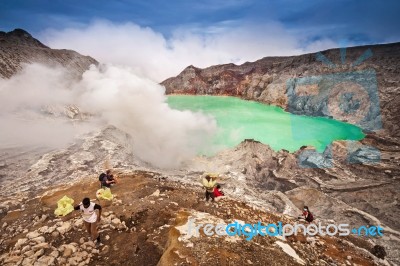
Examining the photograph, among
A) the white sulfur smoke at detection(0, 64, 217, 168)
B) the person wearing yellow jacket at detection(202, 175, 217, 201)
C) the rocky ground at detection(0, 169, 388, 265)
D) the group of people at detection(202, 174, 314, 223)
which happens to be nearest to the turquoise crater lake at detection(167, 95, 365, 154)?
the white sulfur smoke at detection(0, 64, 217, 168)

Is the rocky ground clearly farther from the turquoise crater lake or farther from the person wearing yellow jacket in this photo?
the turquoise crater lake

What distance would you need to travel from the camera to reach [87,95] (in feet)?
96.9

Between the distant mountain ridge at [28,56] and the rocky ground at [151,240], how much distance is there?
2983cm

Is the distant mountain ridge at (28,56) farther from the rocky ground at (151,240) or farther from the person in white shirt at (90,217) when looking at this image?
the person in white shirt at (90,217)

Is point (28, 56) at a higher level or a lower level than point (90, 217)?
higher

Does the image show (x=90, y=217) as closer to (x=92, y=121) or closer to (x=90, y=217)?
(x=90, y=217)

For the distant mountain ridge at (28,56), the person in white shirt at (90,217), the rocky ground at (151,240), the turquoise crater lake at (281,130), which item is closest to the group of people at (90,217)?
the person in white shirt at (90,217)

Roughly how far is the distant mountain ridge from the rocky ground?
29.8 metres

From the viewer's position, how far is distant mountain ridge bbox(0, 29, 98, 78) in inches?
1334

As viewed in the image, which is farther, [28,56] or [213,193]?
[28,56]

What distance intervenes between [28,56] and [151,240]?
43511mm

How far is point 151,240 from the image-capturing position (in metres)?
7.04

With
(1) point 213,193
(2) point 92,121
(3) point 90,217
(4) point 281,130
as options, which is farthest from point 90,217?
(4) point 281,130

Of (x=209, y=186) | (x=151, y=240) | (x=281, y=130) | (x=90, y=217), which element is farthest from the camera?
(x=281, y=130)
